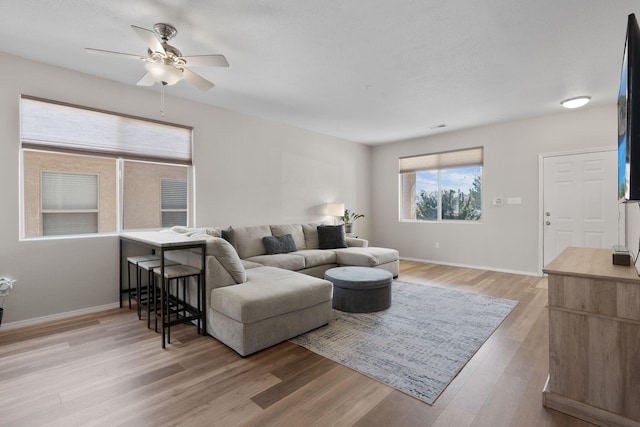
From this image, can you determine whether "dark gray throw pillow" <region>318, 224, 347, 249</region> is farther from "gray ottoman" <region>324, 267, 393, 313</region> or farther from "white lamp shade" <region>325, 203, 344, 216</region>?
"gray ottoman" <region>324, 267, 393, 313</region>

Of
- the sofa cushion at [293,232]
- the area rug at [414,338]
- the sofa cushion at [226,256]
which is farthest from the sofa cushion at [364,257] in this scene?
the sofa cushion at [226,256]

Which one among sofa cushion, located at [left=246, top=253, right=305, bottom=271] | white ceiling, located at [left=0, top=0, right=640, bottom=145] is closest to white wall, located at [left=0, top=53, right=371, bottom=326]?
white ceiling, located at [left=0, top=0, right=640, bottom=145]

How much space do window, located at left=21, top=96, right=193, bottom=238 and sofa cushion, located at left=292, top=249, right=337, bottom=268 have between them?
1694 mm

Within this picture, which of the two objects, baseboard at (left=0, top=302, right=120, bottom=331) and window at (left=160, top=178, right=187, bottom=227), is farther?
window at (left=160, top=178, right=187, bottom=227)

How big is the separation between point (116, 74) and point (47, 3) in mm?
1198

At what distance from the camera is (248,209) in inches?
186

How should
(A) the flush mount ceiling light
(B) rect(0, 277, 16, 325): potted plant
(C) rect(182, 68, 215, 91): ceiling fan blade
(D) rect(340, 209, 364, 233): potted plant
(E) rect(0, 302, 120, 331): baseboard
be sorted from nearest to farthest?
1. (C) rect(182, 68, 215, 91): ceiling fan blade
2. (B) rect(0, 277, 16, 325): potted plant
3. (E) rect(0, 302, 120, 331): baseboard
4. (A) the flush mount ceiling light
5. (D) rect(340, 209, 364, 233): potted plant

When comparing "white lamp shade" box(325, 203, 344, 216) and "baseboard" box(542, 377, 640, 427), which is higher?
"white lamp shade" box(325, 203, 344, 216)

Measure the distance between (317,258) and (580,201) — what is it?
402 cm

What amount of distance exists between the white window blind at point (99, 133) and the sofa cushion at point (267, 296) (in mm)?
2105

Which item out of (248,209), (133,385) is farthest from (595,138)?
(133,385)

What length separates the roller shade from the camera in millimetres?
5541

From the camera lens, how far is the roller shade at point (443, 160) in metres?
5.54

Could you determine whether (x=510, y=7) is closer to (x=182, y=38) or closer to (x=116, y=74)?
(x=182, y=38)
